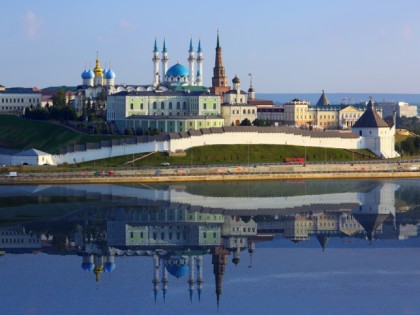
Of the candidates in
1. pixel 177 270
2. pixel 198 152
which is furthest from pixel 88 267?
pixel 198 152

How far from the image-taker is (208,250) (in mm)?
32531

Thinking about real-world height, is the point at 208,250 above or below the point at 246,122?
below

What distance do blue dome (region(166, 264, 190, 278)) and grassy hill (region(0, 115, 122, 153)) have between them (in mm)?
28152

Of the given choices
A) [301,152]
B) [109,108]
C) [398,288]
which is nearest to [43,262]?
[398,288]

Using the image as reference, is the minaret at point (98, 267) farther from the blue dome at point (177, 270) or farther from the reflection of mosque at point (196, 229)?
the blue dome at point (177, 270)

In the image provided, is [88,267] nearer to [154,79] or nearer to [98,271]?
[98,271]

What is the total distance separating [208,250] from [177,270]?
117 inches

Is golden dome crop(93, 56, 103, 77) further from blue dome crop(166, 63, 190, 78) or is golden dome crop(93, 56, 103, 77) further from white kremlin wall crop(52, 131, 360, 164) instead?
white kremlin wall crop(52, 131, 360, 164)

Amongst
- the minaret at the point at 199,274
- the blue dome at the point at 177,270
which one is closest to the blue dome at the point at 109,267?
the blue dome at the point at 177,270

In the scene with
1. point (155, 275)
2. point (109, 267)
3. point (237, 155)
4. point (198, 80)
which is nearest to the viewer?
point (155, 275)

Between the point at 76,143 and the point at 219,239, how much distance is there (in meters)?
26.9

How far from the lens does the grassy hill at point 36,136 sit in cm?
6091


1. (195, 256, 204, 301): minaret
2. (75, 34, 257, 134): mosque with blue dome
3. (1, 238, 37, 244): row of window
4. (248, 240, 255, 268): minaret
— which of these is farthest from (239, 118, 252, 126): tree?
(195, 256, 204, 301): minaret

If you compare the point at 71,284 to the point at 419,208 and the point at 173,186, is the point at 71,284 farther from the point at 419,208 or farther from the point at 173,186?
the point at 173,186
